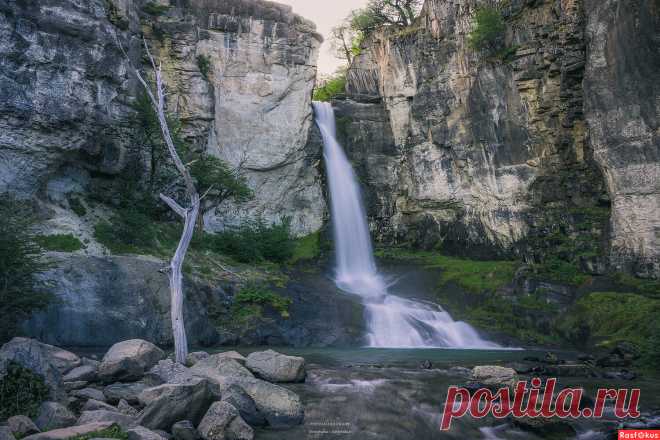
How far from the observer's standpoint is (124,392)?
7742mm

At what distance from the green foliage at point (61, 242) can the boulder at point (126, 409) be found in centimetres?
1199

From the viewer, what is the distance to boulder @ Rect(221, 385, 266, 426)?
23.5ft

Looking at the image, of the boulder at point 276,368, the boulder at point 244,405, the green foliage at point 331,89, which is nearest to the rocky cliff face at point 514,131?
the green foliage at point 331,89

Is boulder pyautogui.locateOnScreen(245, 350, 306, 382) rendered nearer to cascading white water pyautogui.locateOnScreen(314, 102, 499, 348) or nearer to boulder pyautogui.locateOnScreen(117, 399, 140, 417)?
boulder pyautogui.locateOnScreen(117, 399, 140, 417)

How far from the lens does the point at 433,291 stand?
79.6 feet

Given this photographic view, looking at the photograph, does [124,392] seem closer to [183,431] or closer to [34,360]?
[34,360]

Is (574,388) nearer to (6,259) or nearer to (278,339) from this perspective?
(278,339)

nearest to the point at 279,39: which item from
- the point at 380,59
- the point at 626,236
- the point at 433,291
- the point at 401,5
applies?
the point at 380,59

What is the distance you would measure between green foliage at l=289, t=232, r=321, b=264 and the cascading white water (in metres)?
1.18

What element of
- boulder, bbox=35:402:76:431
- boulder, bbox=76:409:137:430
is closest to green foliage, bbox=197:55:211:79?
boulder, bbox=35:402:76:431

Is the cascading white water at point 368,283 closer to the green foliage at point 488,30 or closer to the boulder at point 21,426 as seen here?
the green foliage at point 488,30

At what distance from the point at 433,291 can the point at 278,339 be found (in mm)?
9428

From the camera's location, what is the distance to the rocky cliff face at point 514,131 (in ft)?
65.1

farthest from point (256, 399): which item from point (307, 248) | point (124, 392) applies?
point (307, 248)
